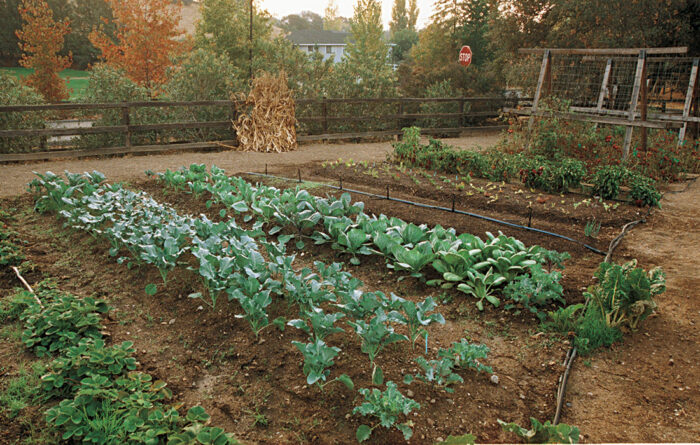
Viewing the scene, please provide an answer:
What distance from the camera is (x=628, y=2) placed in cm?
1296

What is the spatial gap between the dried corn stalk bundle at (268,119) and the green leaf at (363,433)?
359 inches

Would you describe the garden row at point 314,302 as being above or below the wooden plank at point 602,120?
below

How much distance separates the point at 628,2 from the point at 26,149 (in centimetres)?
1497

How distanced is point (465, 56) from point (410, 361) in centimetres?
1651

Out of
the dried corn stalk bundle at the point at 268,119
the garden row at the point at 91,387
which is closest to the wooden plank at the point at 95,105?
the dried corn stalk bundle at the point at 268,119

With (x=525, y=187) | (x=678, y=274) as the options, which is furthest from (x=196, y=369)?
(x=525, y=187)

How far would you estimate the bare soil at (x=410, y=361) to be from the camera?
92.4 inches

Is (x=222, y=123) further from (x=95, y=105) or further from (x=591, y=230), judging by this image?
(x=591, y=230)

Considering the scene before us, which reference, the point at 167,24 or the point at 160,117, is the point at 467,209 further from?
the point at 167,24

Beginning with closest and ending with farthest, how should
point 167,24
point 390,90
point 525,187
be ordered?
1. point 525,187
2. point 390,90
3. point 167,24

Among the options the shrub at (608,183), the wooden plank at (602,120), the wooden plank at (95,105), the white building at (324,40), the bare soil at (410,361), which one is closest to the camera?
the bare soil at (410,361)

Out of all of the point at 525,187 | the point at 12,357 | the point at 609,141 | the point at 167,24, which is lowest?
the point at 12,357

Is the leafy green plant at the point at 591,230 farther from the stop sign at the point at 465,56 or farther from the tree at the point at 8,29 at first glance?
the tree at the point at 8,29

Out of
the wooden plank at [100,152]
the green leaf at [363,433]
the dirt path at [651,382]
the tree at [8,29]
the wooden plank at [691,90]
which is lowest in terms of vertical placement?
the dirt path at [651,382]
